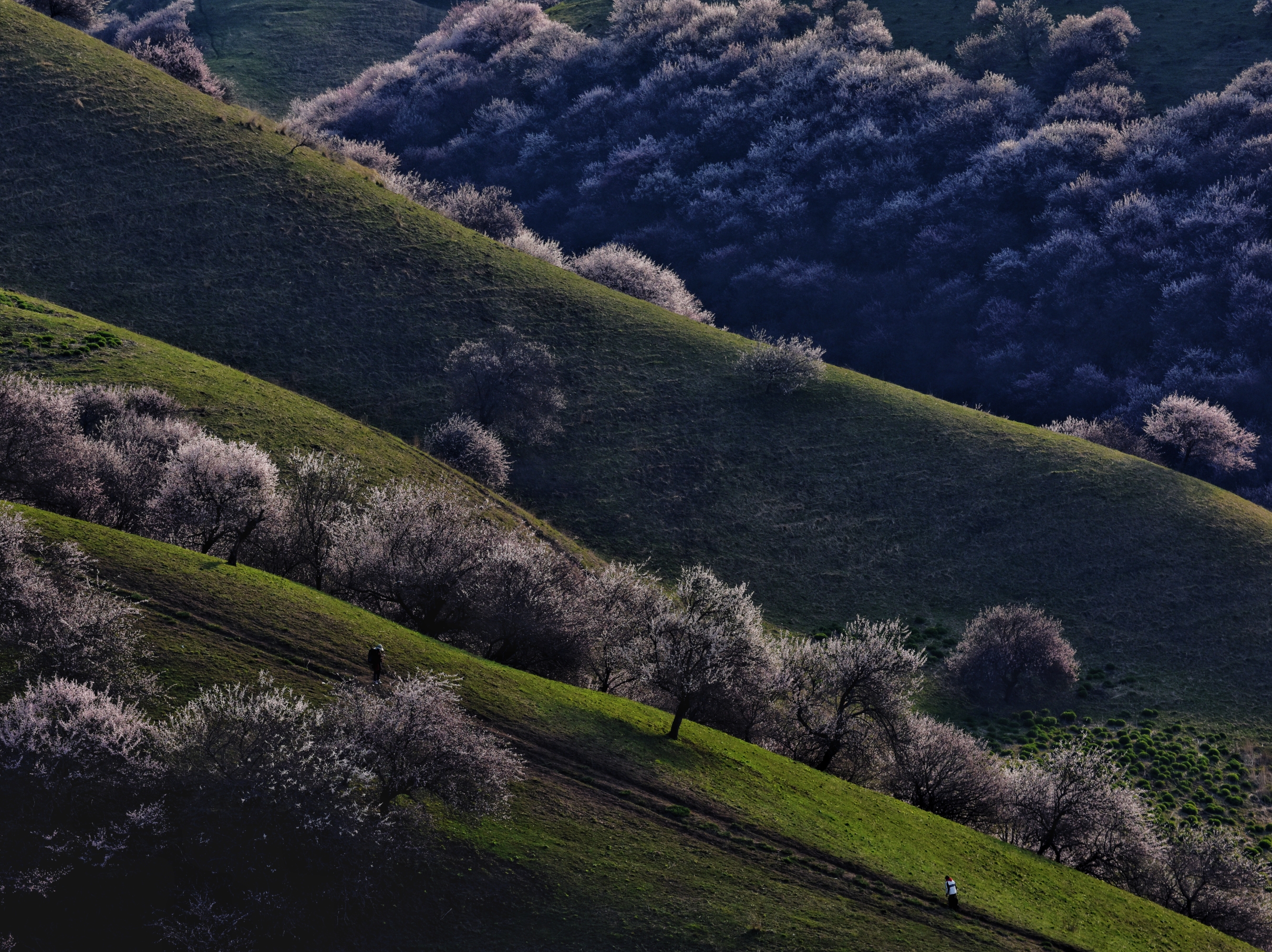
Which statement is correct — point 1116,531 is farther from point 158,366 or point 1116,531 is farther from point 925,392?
point 158,366

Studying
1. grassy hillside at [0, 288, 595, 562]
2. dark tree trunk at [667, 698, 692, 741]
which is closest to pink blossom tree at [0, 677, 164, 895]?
dark tree trunk at [667, 698, 692, 741]

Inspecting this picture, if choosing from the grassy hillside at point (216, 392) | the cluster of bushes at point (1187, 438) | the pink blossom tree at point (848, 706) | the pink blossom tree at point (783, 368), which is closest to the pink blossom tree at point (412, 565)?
the grassy hillside at point (216, 392)

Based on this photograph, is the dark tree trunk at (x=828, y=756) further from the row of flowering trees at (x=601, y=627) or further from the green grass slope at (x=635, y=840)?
the green grass slope at (x=635, y=840)

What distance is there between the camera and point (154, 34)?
134250 millimetres

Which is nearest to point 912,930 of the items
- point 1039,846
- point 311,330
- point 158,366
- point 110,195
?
point 1039,846

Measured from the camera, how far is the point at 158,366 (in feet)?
169

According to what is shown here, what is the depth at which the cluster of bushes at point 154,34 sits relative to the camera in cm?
9069

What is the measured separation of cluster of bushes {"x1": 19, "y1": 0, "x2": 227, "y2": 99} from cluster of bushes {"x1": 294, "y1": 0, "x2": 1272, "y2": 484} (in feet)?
76.6

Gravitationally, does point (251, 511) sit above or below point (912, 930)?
above

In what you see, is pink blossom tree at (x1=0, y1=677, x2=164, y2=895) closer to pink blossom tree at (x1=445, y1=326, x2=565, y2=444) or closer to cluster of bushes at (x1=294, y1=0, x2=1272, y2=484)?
pink blossom tree at (x1=445, y1=326, x2=565, y2=444)

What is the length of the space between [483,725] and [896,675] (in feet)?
60.5

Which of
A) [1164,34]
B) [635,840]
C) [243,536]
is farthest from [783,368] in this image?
[1164,34]

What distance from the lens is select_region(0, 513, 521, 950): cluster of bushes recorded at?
21.8 m

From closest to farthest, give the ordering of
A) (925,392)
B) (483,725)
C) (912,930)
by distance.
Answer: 1. (912,930)
2. (483,725)
3. (925,392)
